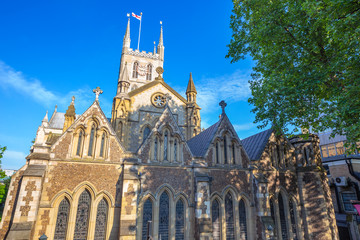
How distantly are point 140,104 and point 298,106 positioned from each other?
15.9 m

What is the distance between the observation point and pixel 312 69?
11.7 m

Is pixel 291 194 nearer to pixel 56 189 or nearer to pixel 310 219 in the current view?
pixel 310 219

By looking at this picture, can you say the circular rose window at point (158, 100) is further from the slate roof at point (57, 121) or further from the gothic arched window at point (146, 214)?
the slate roof at point (57, 121)

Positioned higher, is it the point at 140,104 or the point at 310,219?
the point at 140,104

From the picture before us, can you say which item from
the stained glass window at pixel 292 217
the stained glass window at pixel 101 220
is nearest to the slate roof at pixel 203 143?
the stained glass window at pixel 101 220

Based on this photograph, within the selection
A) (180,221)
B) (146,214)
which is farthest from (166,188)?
(180,221)

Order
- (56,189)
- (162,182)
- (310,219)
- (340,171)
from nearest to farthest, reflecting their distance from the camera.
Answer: (56,189) → (162,182) → (310,219) → (340,171)

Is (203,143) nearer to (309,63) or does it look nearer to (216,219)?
(216,219)

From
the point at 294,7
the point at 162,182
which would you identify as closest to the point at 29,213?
the point at 162,182

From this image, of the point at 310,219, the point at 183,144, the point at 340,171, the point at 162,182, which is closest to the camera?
the point at 162,182

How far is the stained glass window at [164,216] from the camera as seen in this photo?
41.8 feet

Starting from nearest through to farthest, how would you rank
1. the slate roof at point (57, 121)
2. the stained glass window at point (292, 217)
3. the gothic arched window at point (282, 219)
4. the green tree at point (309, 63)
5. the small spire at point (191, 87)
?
1. the green tree at point (309, 63)
2. the gothic arched window at point (282, 219)
3. the stained glass window at point (292, 217)
4. the small spire at point (191, 87)
5. the slate roof at point (57, 121)

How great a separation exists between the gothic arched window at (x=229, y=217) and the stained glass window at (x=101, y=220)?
7407 mm

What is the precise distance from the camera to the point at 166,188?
1338cm
